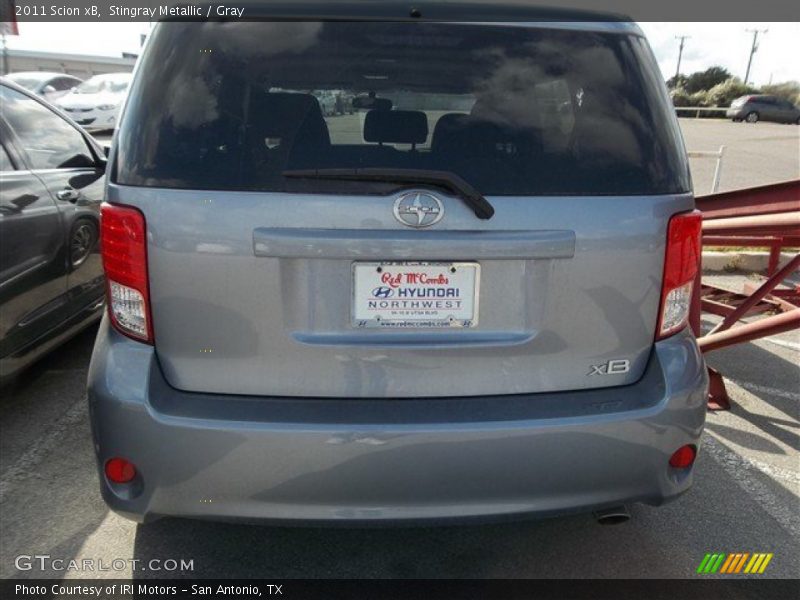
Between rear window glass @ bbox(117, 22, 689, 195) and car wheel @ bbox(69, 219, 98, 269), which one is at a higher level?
rear window glass @ bbox(117, 22, 689, 195)

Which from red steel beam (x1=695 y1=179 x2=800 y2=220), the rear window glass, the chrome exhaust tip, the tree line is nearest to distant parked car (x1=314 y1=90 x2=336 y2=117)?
the rear window glass

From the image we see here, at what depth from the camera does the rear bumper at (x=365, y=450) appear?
70.7 inches

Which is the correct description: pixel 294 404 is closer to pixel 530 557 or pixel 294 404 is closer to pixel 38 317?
pixel 530 557

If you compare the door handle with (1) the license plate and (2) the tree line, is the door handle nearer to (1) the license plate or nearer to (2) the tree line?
(1) the license plate

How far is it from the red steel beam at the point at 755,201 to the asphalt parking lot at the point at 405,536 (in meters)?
1.32

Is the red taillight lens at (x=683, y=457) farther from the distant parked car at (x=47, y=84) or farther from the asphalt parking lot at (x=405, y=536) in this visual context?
the distant parked car at (x=47, y=84)

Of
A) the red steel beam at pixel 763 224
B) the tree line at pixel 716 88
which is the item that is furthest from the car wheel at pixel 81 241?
the tree line at pixel 716 88

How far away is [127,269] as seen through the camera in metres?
1.85

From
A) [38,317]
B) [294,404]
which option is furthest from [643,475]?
[38,317]

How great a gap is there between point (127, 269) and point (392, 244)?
75cm

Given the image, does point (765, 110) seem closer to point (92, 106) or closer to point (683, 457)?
point (92, 106)

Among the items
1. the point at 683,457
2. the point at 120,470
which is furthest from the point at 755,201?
the point at 120,470

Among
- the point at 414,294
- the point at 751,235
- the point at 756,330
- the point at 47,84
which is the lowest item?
the point at 47,84

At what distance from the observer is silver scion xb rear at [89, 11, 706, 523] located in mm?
1777
